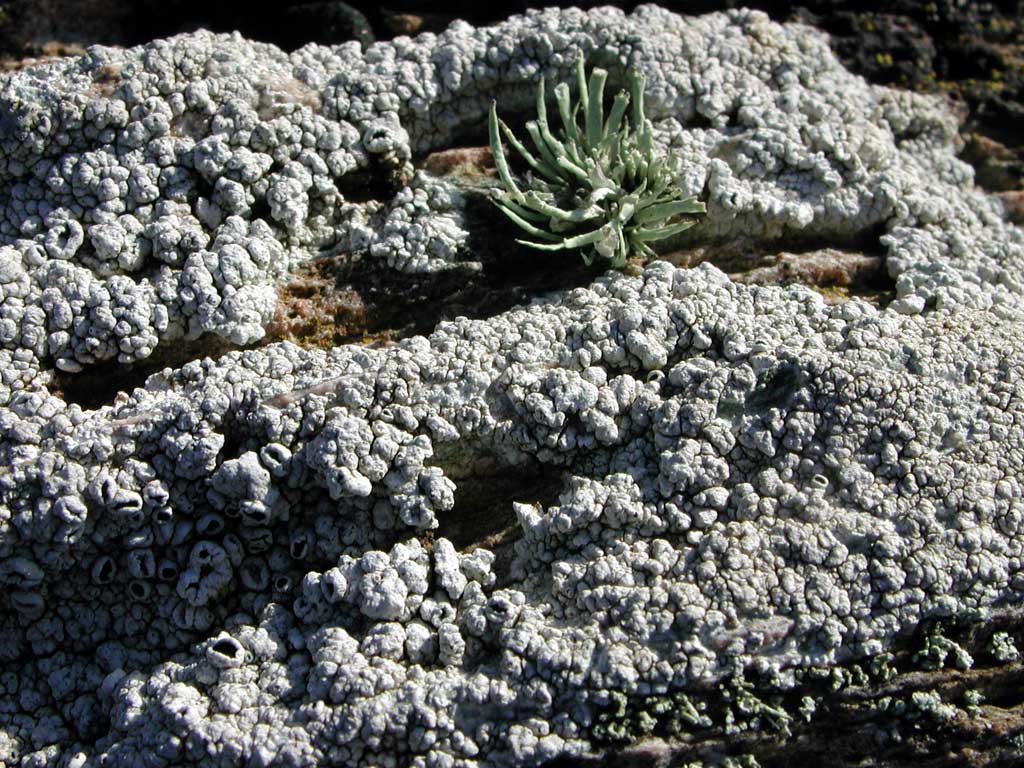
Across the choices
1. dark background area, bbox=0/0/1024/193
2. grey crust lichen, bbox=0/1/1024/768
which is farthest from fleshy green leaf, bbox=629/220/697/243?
dark background area, bbox=0/0/1024/193

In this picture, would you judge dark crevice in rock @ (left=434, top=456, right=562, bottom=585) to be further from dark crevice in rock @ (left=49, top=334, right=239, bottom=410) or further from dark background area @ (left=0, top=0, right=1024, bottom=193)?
dark background area @ (left=0, top=0, right=1024, bottom=193)

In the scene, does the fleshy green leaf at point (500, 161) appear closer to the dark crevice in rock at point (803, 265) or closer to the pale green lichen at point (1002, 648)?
the dark crevice in rock at point (803, 265)

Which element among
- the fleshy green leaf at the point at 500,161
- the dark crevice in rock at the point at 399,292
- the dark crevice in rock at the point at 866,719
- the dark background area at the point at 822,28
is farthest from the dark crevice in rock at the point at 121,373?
the dark crevice in rock at the point at 866,719

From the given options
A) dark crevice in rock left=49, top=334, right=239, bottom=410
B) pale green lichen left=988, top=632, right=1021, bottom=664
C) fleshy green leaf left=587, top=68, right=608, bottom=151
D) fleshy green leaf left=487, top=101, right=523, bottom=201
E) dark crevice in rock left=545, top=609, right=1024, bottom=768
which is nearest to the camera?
dark crevice in rock left=545, top=609, right=1024, bottom=768

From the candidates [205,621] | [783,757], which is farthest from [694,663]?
[205,621]

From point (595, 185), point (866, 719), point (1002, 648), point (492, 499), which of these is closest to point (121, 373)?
point (492, 499)
